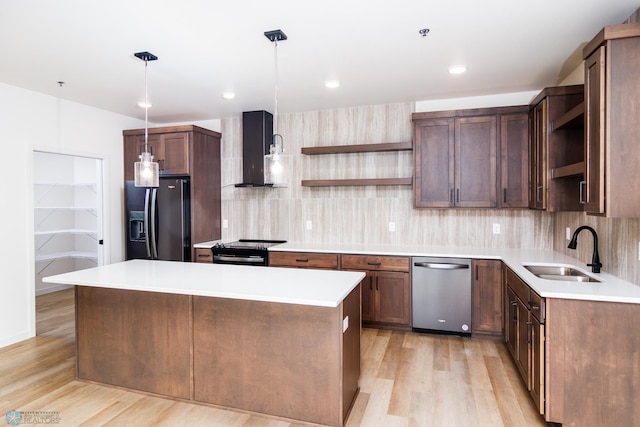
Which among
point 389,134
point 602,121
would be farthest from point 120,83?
point 602,121

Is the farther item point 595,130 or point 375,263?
point 375,263

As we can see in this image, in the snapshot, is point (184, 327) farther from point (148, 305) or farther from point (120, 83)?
point (120, 83)

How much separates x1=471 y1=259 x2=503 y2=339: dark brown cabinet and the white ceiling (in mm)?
1820

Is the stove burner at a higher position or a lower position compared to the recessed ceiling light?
lower

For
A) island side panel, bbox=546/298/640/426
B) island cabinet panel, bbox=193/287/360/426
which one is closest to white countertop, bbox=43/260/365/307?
island cabinet panel, bbox=193/287/360/426

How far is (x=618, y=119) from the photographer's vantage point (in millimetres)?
2045

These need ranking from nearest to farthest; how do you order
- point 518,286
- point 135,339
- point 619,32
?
1. point 619,32
2. point 135,339
3. point 518,286

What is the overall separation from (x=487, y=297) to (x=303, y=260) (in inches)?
74.8

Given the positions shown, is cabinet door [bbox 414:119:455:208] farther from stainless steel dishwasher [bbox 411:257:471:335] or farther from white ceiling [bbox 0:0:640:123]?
stainless steel dishwasher [bbox 411:257:471:335]

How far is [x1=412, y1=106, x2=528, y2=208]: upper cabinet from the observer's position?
147 inches

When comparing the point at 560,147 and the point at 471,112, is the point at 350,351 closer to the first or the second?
the point at 560,147

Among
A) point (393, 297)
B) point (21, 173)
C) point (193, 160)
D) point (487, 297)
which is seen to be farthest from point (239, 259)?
point (487, 297)

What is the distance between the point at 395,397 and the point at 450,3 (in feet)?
8.45

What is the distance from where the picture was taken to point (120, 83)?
3564mm
